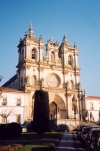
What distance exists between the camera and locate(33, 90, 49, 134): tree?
3175 centimetres

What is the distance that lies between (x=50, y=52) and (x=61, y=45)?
18.4 feet

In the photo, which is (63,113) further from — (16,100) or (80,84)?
(16,100)

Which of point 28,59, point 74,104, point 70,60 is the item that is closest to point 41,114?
point 28,59

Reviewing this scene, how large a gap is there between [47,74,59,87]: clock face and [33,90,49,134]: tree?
17.3 metres

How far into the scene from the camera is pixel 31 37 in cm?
5391

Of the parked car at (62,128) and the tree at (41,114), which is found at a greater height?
the tree at (41,114)

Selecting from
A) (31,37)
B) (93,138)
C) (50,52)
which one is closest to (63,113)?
(50,52)

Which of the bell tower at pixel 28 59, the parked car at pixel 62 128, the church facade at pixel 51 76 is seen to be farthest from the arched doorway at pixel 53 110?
the bell tower at pixel 28 59

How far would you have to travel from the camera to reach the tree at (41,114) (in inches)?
1250

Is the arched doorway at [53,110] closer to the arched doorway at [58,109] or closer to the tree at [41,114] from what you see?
the arched doorway at [58,109]

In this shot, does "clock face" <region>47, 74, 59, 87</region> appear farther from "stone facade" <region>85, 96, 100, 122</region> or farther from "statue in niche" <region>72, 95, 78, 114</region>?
"stone facade" <region>85, 96, 100, 122</region>

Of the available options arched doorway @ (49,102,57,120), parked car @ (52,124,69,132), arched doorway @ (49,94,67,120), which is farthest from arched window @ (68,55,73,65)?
parked car @ (52,124,69,132)

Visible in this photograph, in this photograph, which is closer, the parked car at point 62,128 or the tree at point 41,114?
the tree at point 41,114

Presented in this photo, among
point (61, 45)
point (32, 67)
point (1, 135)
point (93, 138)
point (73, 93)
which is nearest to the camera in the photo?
point (93, 138)
